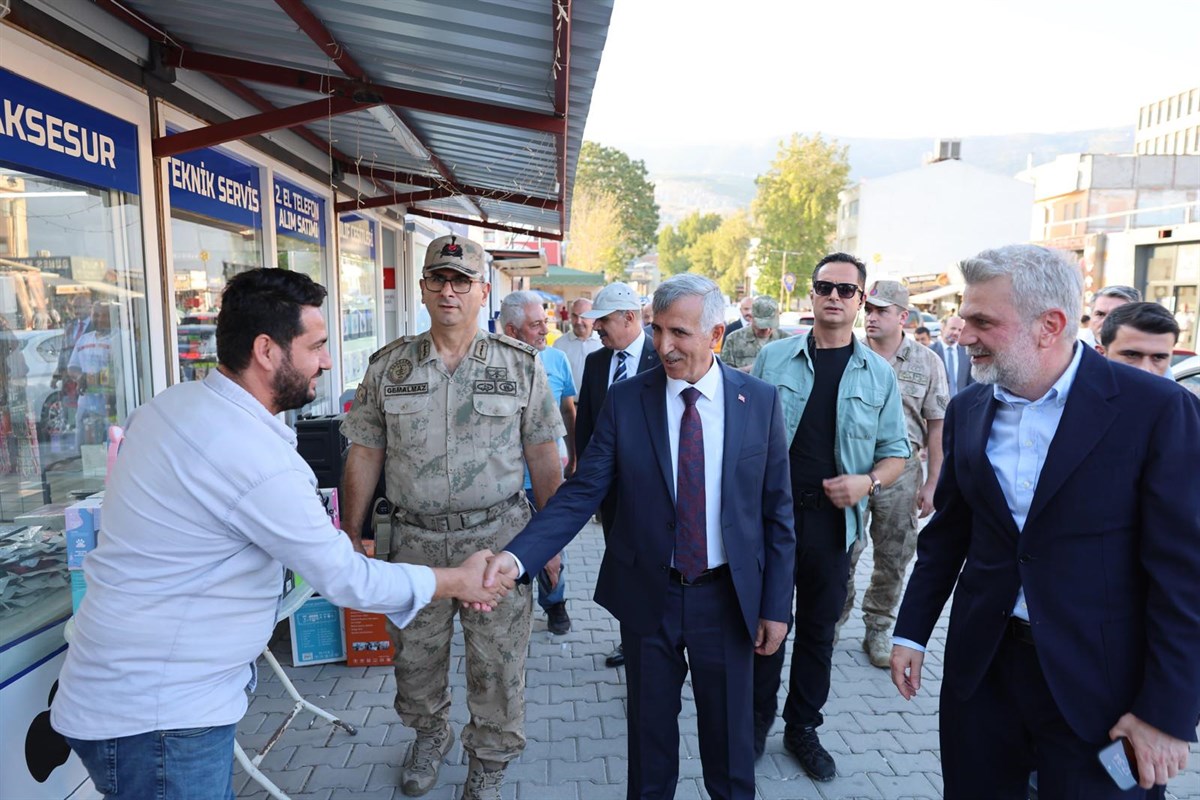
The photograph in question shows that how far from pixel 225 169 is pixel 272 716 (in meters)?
3.74

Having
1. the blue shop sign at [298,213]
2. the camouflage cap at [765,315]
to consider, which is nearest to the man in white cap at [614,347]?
the camouflage cap at [765,315]

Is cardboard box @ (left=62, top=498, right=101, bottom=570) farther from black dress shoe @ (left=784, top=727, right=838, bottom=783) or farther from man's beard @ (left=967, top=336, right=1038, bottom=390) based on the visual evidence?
man's beard @ (left=967, top=336, right=1038, bottom=390)

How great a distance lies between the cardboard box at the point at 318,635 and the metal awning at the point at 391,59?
2625 mm

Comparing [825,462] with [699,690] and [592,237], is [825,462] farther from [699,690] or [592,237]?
[592,237]

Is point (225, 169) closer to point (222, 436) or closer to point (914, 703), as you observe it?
point (222, 436)

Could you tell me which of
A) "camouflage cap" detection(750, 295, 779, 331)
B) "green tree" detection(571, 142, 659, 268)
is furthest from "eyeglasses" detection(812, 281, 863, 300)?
"green tree" detection(571, 142, 659, 268)

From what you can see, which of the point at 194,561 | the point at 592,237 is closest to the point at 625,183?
the point at 592,237

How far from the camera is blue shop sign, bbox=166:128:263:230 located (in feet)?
14.9

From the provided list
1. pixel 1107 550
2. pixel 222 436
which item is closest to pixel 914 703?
pixel 1107 550

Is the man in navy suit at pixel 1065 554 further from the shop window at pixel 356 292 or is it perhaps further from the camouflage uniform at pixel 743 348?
the shop window at pixel 356 292

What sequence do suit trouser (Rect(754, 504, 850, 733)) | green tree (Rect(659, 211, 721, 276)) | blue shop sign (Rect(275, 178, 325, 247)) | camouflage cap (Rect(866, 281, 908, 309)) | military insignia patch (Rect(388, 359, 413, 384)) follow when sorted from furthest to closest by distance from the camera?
green tree (Rect(659, 211, 721, 276)) → blue shop sign (Rect(275, 178, 325, 247)) → camouflage cap (Rect(866, 281, 908, 309)) → suit trouser (Rect(754, 504, 850, 733)) → military insignia patch (Rect(388, 359, 413, 384))

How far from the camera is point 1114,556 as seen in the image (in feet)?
5.65

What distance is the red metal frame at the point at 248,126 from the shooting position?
13.1ft

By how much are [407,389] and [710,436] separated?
119 cm
